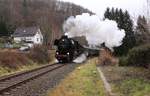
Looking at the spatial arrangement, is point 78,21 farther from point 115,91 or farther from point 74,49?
point 115,91

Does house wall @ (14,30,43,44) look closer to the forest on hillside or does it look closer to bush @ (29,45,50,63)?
the forest on hillside

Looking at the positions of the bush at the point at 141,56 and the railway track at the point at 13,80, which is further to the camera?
the bush at the point at 141,56

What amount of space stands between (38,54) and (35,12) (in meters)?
123

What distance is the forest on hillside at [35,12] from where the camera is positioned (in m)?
134

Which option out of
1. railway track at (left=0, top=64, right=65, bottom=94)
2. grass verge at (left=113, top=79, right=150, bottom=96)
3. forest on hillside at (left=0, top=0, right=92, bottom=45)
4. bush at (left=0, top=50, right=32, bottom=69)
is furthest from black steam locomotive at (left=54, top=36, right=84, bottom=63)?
forest on hillside at (left=0, top=0, right=92, bottom=45)

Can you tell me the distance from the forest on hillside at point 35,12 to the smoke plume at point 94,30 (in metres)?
65.6

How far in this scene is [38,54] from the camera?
149 feet

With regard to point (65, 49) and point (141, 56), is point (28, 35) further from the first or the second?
point (141, 56)

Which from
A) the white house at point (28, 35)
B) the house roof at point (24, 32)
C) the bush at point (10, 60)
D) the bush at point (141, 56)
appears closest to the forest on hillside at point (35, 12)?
the house roof at point (24, 32)

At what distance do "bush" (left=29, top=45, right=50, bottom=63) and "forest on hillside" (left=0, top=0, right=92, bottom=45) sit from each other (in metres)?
73.1

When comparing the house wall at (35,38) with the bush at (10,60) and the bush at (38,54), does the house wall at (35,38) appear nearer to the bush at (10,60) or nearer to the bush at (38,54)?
the bush at (38,54)

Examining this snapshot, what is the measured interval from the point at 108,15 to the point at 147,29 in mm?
63214

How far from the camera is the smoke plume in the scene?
52312 millimetres

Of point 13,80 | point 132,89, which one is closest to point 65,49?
point 13,80
